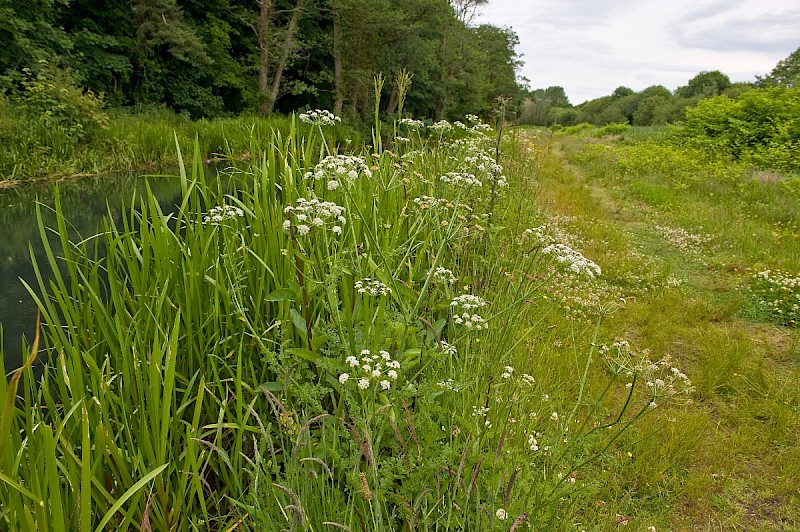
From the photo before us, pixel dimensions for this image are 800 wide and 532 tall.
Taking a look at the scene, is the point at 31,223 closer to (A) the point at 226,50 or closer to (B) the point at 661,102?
(A) the point at 226,50

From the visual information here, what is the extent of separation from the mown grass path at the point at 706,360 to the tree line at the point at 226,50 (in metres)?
10.6

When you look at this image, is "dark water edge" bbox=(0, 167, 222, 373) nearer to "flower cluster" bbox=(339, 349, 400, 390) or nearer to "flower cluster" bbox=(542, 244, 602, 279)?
"flower cluster" bbox=(339, 349, 400, 390)

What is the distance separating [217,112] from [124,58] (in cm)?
430

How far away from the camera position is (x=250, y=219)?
2.90 metres

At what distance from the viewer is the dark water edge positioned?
13.4ft

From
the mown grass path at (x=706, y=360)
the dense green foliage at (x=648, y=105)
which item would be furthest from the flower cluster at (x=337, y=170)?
the dense green foliage at (x=648, y=105)

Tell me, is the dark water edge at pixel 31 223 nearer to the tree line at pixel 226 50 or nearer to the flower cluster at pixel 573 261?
the flower cluster at pixel 573 261

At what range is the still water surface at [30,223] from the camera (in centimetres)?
410

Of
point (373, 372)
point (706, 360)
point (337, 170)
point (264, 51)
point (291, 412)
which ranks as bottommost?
point (706, 360)

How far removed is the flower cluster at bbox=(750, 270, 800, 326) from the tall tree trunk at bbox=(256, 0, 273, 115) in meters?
22.6

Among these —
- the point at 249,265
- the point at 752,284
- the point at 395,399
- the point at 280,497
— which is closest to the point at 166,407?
the point at 280,497

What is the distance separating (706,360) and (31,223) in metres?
8.14

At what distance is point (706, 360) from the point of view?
3.96 meters

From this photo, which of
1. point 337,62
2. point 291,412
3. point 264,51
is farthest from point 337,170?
point 337,62
